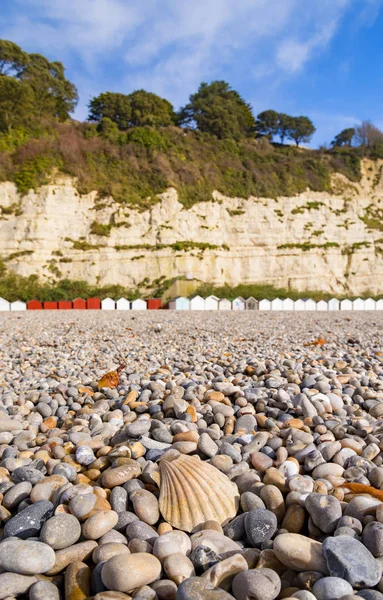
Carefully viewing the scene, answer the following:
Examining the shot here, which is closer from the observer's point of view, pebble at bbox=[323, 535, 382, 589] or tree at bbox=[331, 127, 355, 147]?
pebble at bbox=[323, 535, 382, 589]

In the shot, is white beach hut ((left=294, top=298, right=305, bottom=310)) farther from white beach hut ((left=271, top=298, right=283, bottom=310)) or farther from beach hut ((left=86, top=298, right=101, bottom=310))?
beach hut ((left=86, top=298, right=101, bottom=310))

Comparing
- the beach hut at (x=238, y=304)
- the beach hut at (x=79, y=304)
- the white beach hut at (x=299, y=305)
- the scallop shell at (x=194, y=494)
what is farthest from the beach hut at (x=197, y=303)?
the scallop shell at (x=194, y=494)

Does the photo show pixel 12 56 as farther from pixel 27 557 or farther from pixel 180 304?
pixel 27 557

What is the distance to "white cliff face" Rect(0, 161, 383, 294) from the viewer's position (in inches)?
1151

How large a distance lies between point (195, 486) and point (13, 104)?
36700mm

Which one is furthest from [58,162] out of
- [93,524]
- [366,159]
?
[93,524]

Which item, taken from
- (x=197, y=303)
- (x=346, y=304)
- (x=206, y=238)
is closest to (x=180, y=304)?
(x=197, y=303)

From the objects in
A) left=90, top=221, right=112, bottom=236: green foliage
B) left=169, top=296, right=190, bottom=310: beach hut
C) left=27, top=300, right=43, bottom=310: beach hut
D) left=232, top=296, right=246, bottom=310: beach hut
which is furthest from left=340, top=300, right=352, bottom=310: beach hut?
left=27, top=300, right=43, bottom=310: beach hut

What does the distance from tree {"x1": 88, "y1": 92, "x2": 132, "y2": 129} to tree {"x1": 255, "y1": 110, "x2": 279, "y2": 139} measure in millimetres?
18170

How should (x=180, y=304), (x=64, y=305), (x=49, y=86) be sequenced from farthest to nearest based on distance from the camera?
(x=49, y=86) < (x=180, y=304) < (x=64, y=305)

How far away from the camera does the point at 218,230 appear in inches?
1330

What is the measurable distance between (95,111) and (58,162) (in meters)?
15.0

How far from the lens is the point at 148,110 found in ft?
137

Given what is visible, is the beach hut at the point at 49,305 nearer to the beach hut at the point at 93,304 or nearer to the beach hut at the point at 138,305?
the beach hut at the point at 93,304
